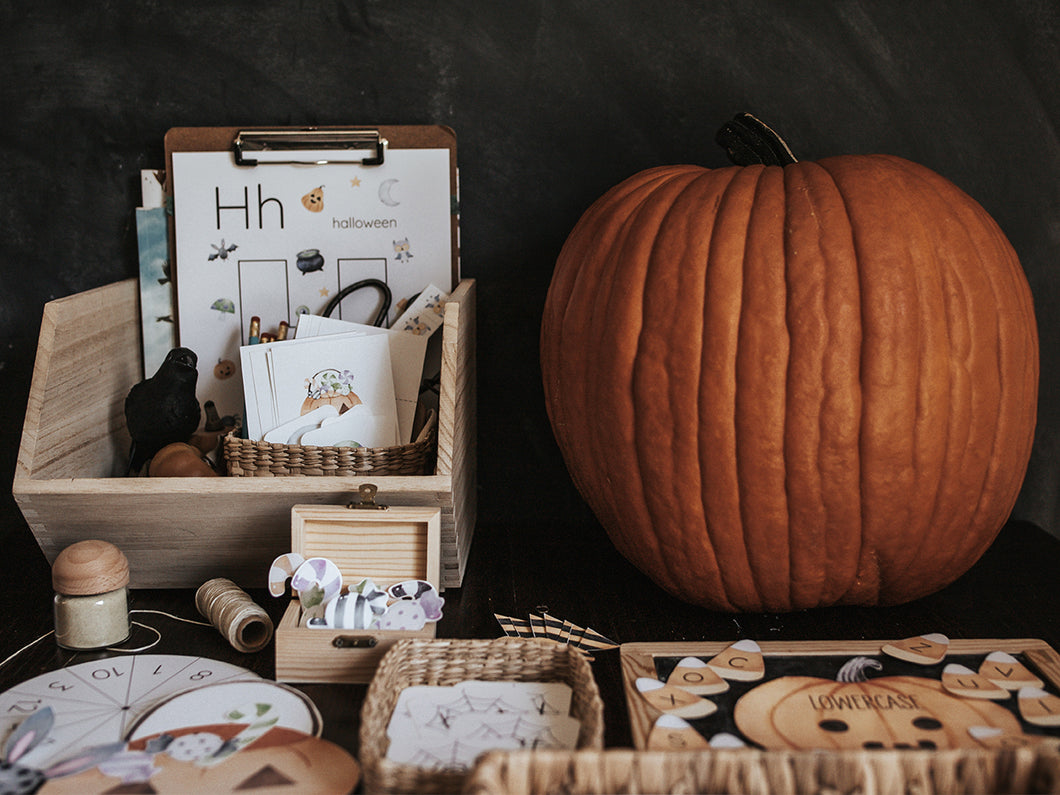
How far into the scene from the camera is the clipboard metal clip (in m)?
1.20

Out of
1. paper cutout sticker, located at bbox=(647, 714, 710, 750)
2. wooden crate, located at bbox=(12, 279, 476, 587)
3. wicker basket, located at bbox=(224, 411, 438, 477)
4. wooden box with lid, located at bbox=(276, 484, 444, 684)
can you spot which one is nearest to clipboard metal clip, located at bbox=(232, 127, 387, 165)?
wooden crate, located at bbox=(12, 279, 476, 587)

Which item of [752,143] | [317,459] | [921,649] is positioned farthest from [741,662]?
[752,143]

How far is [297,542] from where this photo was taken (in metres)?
0.92

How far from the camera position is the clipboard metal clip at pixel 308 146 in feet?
3.95

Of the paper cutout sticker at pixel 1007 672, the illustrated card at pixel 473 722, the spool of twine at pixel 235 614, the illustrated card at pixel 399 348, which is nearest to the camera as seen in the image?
the illustrated card at pixel 473 722

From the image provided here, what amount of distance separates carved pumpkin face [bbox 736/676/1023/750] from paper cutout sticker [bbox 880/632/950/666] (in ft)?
0.13

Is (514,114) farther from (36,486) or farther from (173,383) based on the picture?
(36,486)

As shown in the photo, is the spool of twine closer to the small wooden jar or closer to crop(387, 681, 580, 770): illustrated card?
the small wooden jar

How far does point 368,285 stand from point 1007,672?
0.93m

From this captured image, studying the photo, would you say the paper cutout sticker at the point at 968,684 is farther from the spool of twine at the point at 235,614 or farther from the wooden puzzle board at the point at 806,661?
the spool of twine at the point at 235,614

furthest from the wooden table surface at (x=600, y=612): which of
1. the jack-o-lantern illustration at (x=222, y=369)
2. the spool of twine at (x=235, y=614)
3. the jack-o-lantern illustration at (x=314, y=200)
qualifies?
the jack-o-lantern illustration at (x=314, y=200)

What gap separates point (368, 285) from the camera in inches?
48.6

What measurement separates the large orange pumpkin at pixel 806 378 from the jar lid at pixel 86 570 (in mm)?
534

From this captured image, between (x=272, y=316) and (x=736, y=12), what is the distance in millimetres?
810
